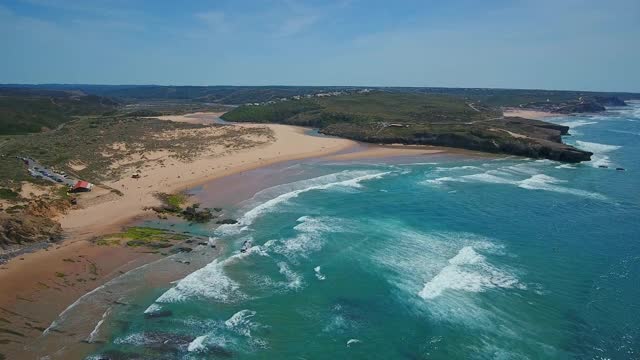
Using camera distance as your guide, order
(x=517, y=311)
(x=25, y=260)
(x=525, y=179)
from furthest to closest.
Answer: (x=525, y=179), (x=25, y=260), (x=517, y=311)

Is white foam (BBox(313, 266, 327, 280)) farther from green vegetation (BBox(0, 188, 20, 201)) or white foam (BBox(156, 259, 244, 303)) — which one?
green vegetation (BBox(0, 188, 20, 201))

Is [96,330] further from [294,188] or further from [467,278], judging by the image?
[294,188]

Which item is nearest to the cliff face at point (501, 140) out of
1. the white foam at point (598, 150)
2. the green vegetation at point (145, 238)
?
the white foam at point (598, 150)

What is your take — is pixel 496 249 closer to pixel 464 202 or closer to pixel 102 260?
pixel 464 202

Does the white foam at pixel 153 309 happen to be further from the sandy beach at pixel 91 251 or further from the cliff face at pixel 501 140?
the cliff face at pixel 501 140

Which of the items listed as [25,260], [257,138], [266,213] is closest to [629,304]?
[266,213]
